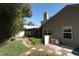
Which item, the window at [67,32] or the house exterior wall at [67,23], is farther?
the window at [67,32]

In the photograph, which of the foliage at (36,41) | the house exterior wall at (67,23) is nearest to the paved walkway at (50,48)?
the foliage at (36,41)

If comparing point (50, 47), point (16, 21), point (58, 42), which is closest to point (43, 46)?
point (50, 47)

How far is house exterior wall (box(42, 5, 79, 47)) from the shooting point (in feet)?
27.5

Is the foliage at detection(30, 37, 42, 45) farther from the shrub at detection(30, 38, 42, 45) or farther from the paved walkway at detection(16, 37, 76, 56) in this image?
the paved walkway at detection(16, 37, 76, 56)

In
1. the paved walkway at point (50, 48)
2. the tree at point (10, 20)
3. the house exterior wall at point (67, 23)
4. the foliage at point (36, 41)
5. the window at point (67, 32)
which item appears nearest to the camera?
the paved walkway at point (50, 48)

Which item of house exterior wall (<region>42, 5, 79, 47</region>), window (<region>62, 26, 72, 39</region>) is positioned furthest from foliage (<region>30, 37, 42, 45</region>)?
window (<region>62, 26, 72, 39</region>)

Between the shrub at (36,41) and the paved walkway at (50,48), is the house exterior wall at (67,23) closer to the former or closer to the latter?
the paved walkway at (50,48)

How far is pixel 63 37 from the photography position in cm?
909

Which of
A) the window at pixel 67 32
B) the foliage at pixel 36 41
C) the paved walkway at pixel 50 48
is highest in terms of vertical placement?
the window at pixel 67 32

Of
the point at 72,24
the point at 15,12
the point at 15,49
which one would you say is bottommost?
the point at 15,49

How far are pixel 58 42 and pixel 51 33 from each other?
0.94 metres

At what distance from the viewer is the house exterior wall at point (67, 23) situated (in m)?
8.37

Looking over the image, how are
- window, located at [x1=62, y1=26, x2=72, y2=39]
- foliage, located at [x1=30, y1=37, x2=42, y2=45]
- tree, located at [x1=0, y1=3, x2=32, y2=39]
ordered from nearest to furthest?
foliage, located at [x1=30, y1=37, x2=42, y2=45] → tree, located at [x1=0, y1=3, x2=32, y2=39] → window, located at [x1=62, y1=26, x2=72, y2=39]

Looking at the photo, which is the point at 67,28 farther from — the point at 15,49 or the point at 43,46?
the point at 15,49
